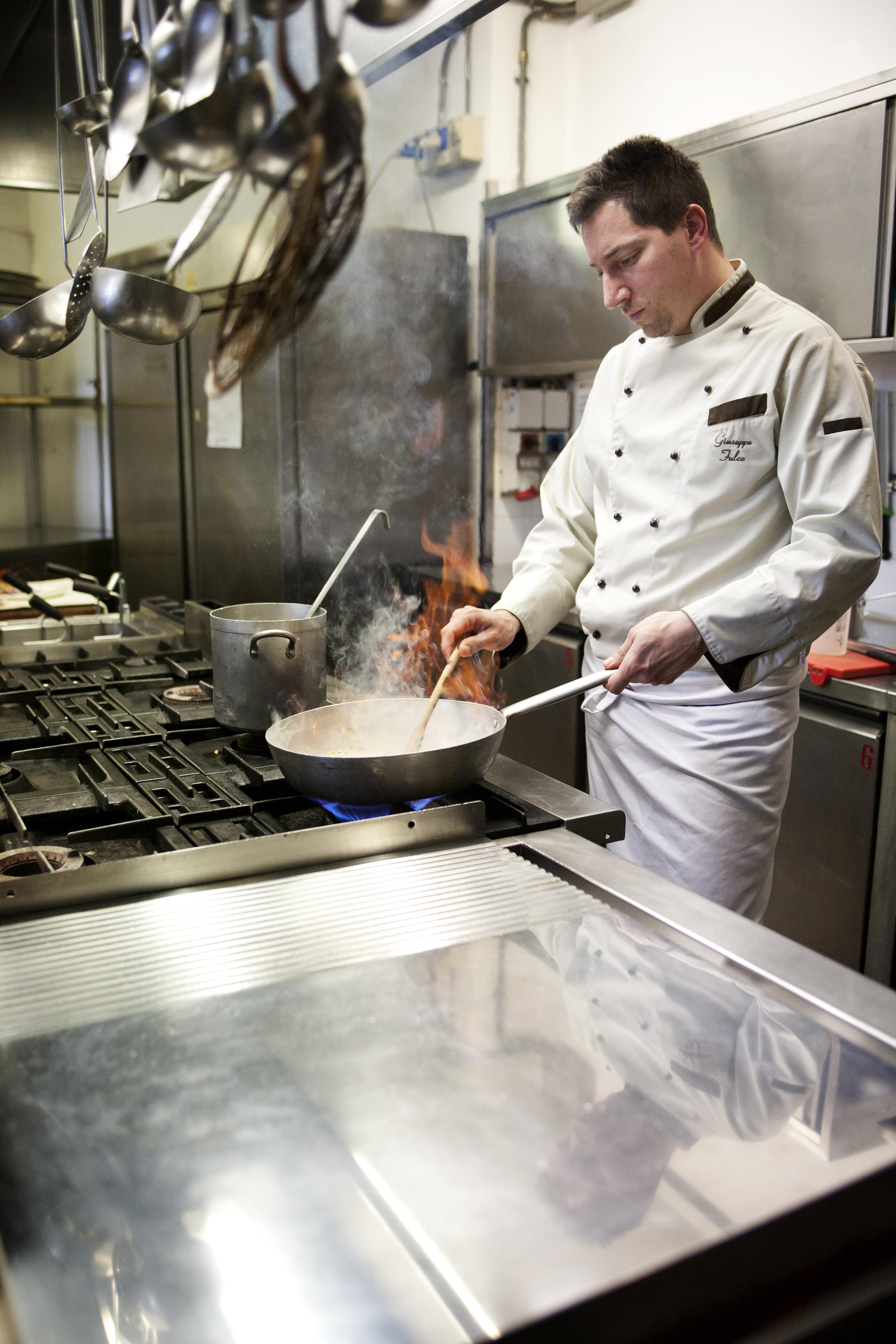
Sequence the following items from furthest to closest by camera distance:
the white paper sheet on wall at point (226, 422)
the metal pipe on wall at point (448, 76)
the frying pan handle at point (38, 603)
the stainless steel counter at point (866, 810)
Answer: the white paper sheet on wall at point (226, 422), the metal pipe on wall at point (448, 76), the frying pan handle at point (38, 603), the stainless steel counter at point (866, 810)

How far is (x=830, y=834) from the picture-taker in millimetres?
2578

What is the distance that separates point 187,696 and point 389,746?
60cm

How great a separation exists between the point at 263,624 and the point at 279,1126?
962 millimetres

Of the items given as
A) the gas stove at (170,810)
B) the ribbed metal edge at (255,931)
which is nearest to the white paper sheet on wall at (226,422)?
the gas stove at (170,810)

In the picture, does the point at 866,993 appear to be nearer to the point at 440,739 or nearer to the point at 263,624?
the point at 440,739

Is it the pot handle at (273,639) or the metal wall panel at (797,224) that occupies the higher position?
the metal wall panel at (797,224)

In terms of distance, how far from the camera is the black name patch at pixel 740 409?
1822 mm

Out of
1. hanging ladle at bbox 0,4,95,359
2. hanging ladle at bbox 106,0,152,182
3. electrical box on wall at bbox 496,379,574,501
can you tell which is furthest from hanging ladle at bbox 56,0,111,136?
electrical box on wall at bbox 496,379,574,501

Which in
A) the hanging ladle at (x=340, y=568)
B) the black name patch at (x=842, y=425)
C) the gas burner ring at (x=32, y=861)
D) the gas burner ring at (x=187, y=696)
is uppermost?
the black name patch at (x=842, y=425)

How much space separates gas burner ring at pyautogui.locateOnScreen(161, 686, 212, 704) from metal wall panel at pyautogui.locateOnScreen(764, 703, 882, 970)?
1.48 m

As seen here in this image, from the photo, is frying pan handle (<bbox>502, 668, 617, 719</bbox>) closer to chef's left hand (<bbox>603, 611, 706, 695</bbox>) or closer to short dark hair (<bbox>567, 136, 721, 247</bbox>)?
chef's left hand (<bbox>603, 611, 706, 695</bbox>)

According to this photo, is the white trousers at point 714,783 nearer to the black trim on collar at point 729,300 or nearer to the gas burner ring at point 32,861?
the black trim on collar at point 729,300

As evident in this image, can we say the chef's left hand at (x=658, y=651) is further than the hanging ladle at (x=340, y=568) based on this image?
No

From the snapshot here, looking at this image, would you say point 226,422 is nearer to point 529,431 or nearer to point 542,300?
point 529,431
